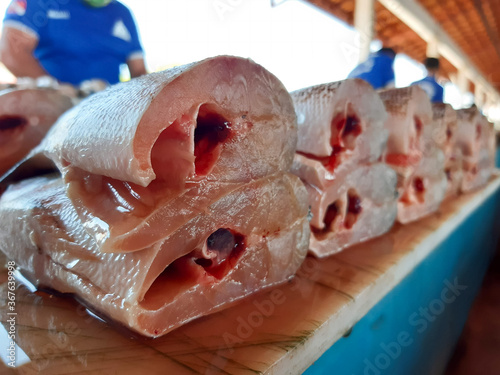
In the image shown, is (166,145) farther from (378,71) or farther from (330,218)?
(378,71)

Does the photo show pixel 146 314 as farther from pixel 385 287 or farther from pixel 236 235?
pixel 385 287

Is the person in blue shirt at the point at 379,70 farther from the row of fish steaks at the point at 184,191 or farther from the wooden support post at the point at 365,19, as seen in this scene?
the row of fish steaks at the point at 184,191

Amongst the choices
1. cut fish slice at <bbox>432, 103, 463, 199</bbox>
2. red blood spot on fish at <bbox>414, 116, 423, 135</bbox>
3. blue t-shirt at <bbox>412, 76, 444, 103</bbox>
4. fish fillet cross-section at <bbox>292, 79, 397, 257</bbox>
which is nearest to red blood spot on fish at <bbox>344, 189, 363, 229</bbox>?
fish fillet cross-section at <bbox>292, 79, 397, 257</bbox>

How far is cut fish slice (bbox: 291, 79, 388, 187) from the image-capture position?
3.27 ft

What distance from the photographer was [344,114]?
1055 millimetres

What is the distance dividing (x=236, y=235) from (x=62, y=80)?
2.12 m

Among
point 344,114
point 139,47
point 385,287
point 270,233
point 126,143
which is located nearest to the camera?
point 126,143

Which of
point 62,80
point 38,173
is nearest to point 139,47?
point 62,80

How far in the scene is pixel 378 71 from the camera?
3.77 m

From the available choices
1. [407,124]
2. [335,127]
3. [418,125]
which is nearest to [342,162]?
[335,127]

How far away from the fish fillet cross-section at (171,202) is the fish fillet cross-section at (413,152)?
673 millimetres

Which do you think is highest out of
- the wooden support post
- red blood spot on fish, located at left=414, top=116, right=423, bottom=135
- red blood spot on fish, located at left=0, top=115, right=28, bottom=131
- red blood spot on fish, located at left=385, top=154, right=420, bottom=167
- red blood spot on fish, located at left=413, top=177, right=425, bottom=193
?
the wooden support post

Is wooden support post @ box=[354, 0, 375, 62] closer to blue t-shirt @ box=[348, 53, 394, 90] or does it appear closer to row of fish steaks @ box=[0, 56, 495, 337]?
blue t-shirt @ box=[348, 53, 394, 90]

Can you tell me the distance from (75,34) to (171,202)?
2.16 metres
